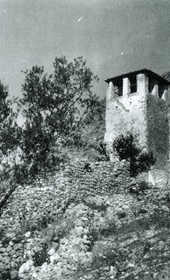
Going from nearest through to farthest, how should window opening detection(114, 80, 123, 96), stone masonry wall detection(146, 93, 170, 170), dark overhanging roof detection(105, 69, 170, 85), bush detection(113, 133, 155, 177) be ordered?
bush detection(113, 133, 155, 177) < stone masonry wall detection(146, 93, 170, 170) < dark overhanging roof detection(105, 69, 170, 85) < window opening detection(114, 80, 123, 96)

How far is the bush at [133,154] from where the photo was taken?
2785 cm

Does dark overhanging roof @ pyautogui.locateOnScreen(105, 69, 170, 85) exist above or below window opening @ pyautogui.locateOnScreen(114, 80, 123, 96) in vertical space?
above

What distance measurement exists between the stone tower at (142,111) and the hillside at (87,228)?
12484 mm

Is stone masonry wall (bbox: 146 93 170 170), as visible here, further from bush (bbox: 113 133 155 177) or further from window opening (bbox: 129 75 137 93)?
window opening (bbox: 129 75 137 93)

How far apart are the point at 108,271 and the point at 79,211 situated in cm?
453

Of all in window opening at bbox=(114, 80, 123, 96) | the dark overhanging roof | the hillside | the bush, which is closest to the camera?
the hillside

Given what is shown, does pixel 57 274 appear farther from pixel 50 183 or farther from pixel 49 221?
pixel 50 183

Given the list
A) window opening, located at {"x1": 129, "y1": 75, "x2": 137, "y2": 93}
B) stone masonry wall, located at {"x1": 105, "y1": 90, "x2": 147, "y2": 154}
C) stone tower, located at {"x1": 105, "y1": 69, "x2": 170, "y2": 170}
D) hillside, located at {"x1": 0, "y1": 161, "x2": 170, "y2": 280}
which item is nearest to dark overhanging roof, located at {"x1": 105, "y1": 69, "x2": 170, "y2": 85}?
stone tower, located at {"x1": 105, "y1": 69, "x2": 170, "y2": 170}

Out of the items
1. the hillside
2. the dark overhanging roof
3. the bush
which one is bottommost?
the hillside

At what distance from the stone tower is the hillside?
1248 centimetres

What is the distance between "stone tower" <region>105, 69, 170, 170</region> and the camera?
3197 centimetres

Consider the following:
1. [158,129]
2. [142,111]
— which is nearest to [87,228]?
[142,111]

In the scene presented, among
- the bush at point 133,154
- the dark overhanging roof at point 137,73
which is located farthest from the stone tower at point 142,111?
the bush at point 133,154

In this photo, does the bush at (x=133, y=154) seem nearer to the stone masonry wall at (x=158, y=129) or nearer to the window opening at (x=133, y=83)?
the stone masonry wall at (x=158, y=129)
